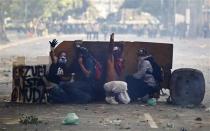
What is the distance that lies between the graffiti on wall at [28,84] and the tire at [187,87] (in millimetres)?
3211

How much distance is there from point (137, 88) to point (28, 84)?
2.69 meters

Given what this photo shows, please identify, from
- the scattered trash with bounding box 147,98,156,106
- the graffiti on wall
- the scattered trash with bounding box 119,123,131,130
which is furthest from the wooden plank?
the graffiti on wall

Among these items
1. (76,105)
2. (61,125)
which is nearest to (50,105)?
(76,105)

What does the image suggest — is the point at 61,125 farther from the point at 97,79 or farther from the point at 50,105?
the point at 97,79

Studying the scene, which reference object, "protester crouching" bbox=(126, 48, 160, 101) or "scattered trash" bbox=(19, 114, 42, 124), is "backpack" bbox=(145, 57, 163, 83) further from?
"scattered trash" bbox=(19, 114, 42, 124)

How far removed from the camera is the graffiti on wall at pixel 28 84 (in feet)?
41.1

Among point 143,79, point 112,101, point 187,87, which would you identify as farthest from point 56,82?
point 187,87

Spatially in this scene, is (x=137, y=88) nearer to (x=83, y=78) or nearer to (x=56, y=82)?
(x=83, y=78)

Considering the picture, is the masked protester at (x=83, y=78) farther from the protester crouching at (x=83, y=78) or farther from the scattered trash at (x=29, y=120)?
the scattered trash at (x=29, y=120)

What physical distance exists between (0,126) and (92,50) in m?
4.25

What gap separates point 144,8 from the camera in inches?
3137

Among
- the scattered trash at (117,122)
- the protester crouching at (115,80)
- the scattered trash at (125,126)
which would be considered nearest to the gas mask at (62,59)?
the protester crouching at (115,80)

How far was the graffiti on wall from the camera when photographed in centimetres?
1254

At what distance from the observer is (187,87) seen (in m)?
12.7
